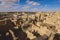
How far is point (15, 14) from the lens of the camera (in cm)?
131

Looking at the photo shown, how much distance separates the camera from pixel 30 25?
1.29 m

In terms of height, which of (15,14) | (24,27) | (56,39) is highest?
(15,14)

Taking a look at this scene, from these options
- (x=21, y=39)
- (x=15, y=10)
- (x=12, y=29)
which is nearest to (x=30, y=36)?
(x=21, y=39)

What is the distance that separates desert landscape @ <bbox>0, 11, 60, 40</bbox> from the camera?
1.25m

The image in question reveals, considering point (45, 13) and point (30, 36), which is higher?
point (45, 13)

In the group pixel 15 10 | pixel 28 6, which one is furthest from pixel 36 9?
pixel 15 10

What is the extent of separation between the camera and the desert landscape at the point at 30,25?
49.2 inches

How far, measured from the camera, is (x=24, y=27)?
4.23 feet

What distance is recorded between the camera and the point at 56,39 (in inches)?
48.8

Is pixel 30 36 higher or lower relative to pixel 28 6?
lower

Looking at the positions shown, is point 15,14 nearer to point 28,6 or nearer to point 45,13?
point 28,6

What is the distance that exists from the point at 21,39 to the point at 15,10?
0.33m

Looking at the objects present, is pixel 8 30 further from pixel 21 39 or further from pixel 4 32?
pixel 21 39

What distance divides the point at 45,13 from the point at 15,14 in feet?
1.10
